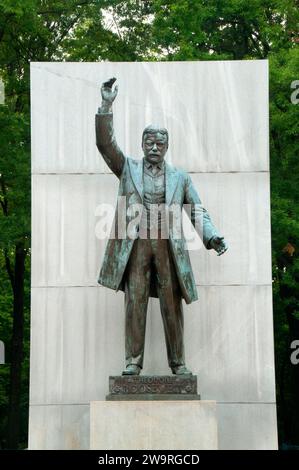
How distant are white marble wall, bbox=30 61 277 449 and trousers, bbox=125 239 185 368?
143cm

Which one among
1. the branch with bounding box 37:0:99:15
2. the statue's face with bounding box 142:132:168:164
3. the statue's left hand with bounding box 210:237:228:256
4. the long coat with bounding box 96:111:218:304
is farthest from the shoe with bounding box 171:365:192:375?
the branch with bounding box 37:0:99:15

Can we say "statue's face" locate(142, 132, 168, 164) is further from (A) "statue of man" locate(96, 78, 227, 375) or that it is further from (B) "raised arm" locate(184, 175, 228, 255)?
(B) "raised arm" locate(184, 175, 228, 255)

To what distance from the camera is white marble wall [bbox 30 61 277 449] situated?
14992mm

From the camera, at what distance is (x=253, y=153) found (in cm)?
1550

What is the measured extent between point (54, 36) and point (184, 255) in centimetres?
1670

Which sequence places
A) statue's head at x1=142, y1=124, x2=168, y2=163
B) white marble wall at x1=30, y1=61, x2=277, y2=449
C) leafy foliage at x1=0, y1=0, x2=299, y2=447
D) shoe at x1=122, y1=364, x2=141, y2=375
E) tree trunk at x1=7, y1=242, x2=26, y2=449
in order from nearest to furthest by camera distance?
shoe at x1=122, y1=364, x2=141, y2=375 < statue's head at x1=142, y1=124, x2=168, y2=163 < white marble wall at x1=30, y1=61, x2=277, y2=449 < leafy foliage at x1=0, y1=0, x2=299, y2=447 < tree trunk at x1=7, y1=242, x2=26, y2=449

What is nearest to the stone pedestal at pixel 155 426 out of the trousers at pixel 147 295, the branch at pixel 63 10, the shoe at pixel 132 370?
the shoe at pixel 132 370

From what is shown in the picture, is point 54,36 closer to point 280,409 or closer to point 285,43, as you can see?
point 285,43

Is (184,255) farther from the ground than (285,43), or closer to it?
closer to it

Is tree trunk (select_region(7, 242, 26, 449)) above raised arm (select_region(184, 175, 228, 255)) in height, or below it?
below

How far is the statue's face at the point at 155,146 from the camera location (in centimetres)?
1378

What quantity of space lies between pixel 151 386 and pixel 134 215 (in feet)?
6.63

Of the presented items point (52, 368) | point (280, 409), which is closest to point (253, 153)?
point (52, 368)

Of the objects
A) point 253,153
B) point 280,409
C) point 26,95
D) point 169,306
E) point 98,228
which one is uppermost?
point 26,95
